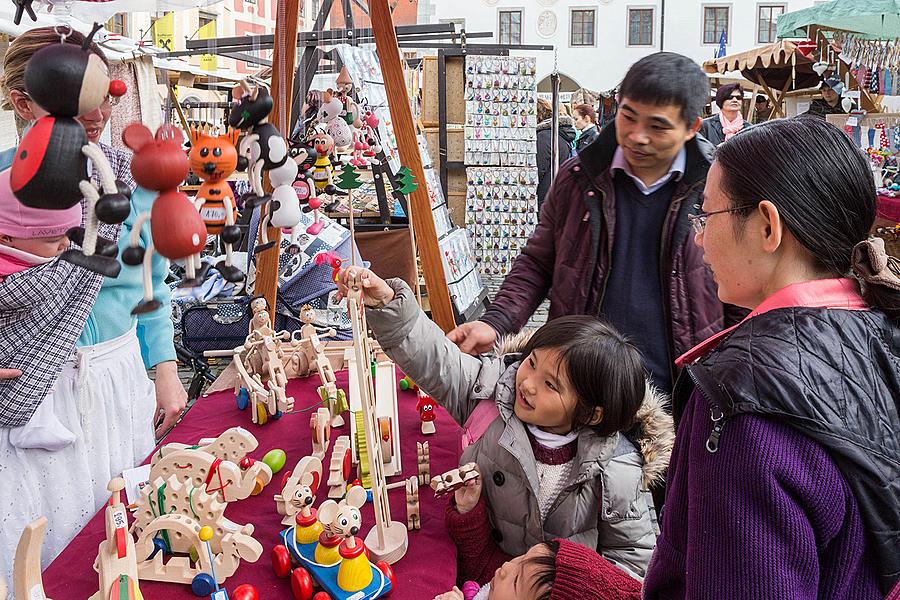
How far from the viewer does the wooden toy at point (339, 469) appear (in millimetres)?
1638

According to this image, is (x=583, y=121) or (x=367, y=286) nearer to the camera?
(x=367, y=286)

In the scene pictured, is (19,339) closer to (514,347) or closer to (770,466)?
(514,347)

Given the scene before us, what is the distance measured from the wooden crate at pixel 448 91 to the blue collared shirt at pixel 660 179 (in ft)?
15.9

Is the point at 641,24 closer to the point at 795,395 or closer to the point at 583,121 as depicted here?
the point at 583,121

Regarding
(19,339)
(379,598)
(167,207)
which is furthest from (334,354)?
(167,207)

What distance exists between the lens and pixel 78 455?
5.38 feet

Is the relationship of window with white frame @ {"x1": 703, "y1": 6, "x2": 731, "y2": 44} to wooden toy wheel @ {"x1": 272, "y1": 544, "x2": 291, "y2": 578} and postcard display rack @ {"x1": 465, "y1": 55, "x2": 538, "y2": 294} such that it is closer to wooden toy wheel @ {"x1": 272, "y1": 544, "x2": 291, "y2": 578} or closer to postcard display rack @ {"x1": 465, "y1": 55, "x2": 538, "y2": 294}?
postcard display rack @ {"x1": 465, "y1": 55, "x2": 538, "y2": 294}

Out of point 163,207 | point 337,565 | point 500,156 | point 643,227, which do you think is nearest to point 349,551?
point 337,565

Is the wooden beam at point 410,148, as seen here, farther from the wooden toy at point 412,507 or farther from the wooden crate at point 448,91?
the wooden crate at point 448,91

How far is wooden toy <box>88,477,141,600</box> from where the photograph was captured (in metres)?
1.12

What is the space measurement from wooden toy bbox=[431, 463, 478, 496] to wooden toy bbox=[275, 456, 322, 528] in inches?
9.1

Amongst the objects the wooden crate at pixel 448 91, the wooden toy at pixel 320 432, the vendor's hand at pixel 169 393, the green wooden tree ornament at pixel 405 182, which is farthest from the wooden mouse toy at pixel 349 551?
the wooden crate at pixel 448 91

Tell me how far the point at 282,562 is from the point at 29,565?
0.44m

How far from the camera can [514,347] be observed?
5.82 feet
